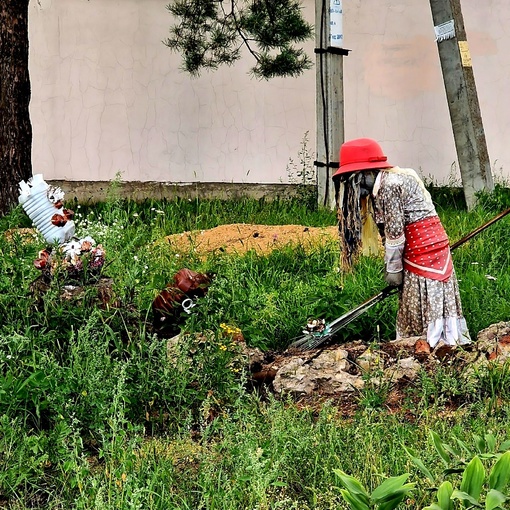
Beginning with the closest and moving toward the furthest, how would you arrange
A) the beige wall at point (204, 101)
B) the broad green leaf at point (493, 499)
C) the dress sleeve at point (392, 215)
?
the broad green leaf at point (493, 499) < the dress sleeve at point (392, 215) < the beige wall at point (204, 101)

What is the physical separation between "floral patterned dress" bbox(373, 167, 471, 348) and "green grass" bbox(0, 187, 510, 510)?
0.93ft

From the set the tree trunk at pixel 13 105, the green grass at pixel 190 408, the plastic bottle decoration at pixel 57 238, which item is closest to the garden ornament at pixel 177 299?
the green grass at pixel 190 408

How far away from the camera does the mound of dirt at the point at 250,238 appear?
23.9 feet

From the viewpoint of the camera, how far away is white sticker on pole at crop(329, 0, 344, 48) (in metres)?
8.77

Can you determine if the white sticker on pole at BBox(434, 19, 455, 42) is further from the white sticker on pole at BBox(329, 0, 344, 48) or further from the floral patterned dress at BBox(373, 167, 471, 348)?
the floral patterned dress at BBox(373, 167, 471, 348)

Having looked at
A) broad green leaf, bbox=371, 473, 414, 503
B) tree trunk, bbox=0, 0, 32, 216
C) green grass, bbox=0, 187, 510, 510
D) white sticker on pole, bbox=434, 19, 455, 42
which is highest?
white sticker on pole, bbox=434, 19, 455, 42

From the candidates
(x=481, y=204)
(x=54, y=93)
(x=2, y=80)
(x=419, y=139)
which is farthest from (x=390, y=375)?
(x=54, y=93)

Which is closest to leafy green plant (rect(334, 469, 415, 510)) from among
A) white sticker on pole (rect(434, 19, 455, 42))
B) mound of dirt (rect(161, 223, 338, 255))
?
mound of dirt (rect(161, 223, 338, 255))

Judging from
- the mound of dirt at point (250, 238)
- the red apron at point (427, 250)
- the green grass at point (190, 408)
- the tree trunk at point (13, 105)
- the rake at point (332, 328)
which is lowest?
the green grass at point (190, 408)

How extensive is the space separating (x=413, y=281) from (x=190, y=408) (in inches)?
60.4

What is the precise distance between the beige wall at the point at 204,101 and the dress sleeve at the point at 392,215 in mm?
5180

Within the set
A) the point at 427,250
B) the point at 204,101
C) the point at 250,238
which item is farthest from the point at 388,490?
the point at 204,101

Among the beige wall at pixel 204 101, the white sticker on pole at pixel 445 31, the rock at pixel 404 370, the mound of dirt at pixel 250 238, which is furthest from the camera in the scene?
the beige wall at pixel 204 101

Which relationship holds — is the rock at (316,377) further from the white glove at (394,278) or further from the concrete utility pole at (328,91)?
the concrete utility pole at (328,91)
